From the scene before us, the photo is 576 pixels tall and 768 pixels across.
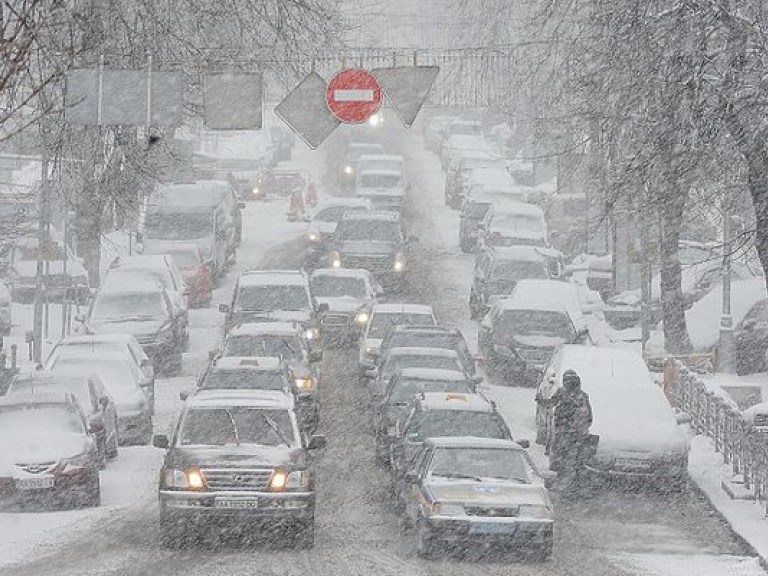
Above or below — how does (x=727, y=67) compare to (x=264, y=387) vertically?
above

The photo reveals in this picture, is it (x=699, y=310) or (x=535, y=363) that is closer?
(x=535, y=363)

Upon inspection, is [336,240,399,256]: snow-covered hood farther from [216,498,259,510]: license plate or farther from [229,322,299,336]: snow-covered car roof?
[216,498,259,510]: license plate

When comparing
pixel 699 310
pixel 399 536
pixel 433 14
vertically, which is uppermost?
pixel 433 14

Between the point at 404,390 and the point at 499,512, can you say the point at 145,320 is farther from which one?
the point at 499,512

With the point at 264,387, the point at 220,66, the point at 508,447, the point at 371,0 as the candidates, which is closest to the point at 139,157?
the point at 220,66

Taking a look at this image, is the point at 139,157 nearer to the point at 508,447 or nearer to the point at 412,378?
the point at 508,447

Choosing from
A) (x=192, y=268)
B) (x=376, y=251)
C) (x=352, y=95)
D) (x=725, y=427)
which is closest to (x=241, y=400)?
(x=352, y=95)

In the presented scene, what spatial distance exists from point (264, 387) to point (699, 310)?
13.5 meters

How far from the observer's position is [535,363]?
117 feet

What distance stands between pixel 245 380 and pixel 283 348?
402 cm

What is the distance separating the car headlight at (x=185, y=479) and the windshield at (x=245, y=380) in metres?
7.71

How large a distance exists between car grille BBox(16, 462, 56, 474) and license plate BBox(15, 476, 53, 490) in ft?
0.43

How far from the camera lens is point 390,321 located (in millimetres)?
36688

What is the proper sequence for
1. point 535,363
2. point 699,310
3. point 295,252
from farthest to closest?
point 295,252 → point 699,310 → point 535,363
